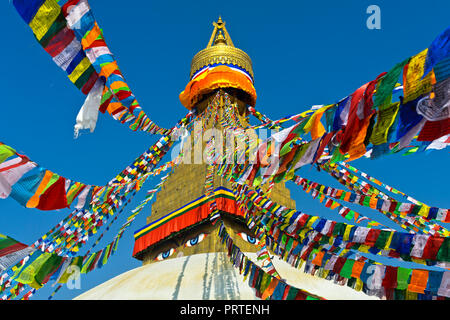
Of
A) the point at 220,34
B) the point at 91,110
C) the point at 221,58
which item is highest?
the point at 220,34

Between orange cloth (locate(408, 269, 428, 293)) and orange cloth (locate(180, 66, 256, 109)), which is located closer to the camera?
orange cloth (locate(408, 269, 428, 293))

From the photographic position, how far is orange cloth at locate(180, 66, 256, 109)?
1268 centimetres

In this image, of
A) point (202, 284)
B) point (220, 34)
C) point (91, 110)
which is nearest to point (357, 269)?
point (202, 284)

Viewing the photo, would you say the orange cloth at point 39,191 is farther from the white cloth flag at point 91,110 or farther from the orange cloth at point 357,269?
the orange cloth at point 357,269

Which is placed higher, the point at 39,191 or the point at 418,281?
the point at 39,191

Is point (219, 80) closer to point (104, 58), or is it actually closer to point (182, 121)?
point (182, 121)

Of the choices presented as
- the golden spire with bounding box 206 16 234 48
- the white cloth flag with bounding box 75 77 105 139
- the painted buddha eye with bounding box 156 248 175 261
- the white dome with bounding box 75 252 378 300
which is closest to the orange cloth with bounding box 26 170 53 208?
the white cloth flag with bounding box 75 77 105 139

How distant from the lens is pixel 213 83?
1270 cm

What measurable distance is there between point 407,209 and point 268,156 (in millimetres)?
2486

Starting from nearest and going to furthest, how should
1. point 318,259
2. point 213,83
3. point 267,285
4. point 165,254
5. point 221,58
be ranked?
point 267,285
point 318,259
point 165,254
point 213,83
point 221,58

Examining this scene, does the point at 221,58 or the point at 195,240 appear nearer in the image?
the point at 195,240

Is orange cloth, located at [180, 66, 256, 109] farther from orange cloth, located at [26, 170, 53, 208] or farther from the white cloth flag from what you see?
orange cloth, located at [26, 170, 53, 208]

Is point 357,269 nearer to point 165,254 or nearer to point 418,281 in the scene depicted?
point 418,281

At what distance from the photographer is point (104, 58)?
390 centimetres
